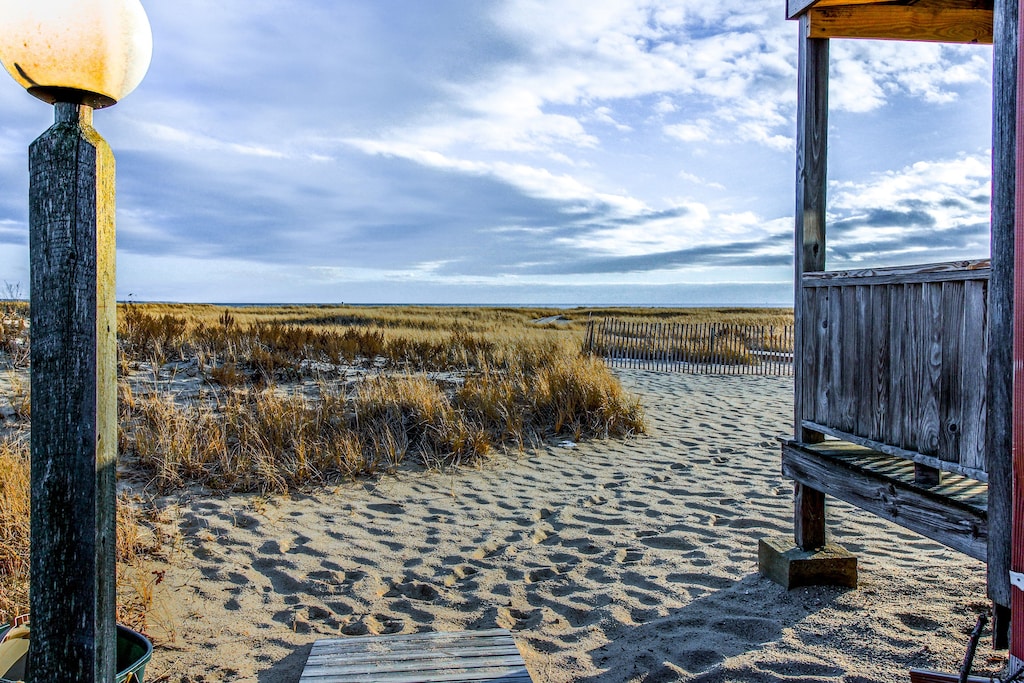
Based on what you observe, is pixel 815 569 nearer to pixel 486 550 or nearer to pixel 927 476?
pixel 927 476

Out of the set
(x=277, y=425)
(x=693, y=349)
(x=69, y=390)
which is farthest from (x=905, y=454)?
(x=693, y=349)

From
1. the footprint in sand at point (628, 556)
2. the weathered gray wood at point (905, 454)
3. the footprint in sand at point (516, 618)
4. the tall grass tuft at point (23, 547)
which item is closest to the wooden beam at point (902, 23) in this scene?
the weathered gray wood at point (905, 454)

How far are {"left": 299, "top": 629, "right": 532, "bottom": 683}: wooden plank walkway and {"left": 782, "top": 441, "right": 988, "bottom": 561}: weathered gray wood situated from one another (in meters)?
2.06

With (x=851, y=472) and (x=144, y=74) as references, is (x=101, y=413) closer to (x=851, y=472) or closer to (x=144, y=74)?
(x=144, y=74)

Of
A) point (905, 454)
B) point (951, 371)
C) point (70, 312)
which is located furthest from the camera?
point (905, 454)

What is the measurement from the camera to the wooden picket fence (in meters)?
18.8

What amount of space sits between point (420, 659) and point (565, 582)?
156cm

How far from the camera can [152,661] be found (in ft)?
10.8

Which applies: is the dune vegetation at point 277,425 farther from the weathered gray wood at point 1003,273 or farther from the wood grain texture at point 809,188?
the weathered gray wood at point 1003,273

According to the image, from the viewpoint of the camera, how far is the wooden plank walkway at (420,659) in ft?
8.95

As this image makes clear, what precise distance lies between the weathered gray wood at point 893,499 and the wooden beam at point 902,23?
Result: 2.58 m

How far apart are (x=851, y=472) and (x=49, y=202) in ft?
12.9

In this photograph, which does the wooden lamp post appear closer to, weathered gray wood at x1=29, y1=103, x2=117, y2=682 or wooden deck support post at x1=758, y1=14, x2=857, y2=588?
weathered gray wood at x1=29, y1=103, x2=117, y2=682

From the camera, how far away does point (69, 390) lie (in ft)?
6.66
